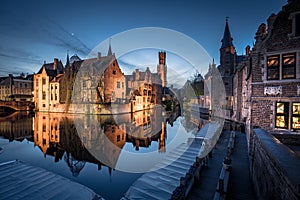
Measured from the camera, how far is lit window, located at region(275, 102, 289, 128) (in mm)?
7428

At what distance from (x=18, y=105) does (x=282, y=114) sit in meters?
56.3

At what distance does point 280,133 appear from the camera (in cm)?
718

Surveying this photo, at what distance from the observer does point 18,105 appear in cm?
4181

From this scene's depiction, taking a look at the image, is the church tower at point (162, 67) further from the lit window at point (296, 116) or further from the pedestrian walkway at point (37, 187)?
the pedestrian walkway at point (37, 187)

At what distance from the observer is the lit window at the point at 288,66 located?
7.08 meters

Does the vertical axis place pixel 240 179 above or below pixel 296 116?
below

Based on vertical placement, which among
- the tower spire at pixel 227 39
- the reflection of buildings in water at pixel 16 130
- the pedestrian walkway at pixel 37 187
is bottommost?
the reflection of buildings in water at pixel 16 130

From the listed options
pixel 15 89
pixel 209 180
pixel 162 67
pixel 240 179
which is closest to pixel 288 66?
pixel 240 179

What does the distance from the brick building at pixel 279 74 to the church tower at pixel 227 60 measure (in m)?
23.7

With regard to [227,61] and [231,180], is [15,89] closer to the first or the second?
[227,61]

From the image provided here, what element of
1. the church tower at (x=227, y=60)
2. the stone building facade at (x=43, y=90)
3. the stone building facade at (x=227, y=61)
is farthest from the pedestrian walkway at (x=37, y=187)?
the stone building facade at (x=43, y=90)

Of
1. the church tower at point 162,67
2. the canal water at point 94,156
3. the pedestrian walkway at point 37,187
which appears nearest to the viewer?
the pedestrian walkway at point 37,187

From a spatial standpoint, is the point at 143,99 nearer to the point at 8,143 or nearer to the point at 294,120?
the point at 8,143

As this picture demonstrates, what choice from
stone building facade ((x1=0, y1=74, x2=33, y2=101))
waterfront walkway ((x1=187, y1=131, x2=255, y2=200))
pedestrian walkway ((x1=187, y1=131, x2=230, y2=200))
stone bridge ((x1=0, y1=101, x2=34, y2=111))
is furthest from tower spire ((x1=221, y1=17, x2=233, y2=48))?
stone building facade ((x1=0, y1=74, x2=33, y2=101))
